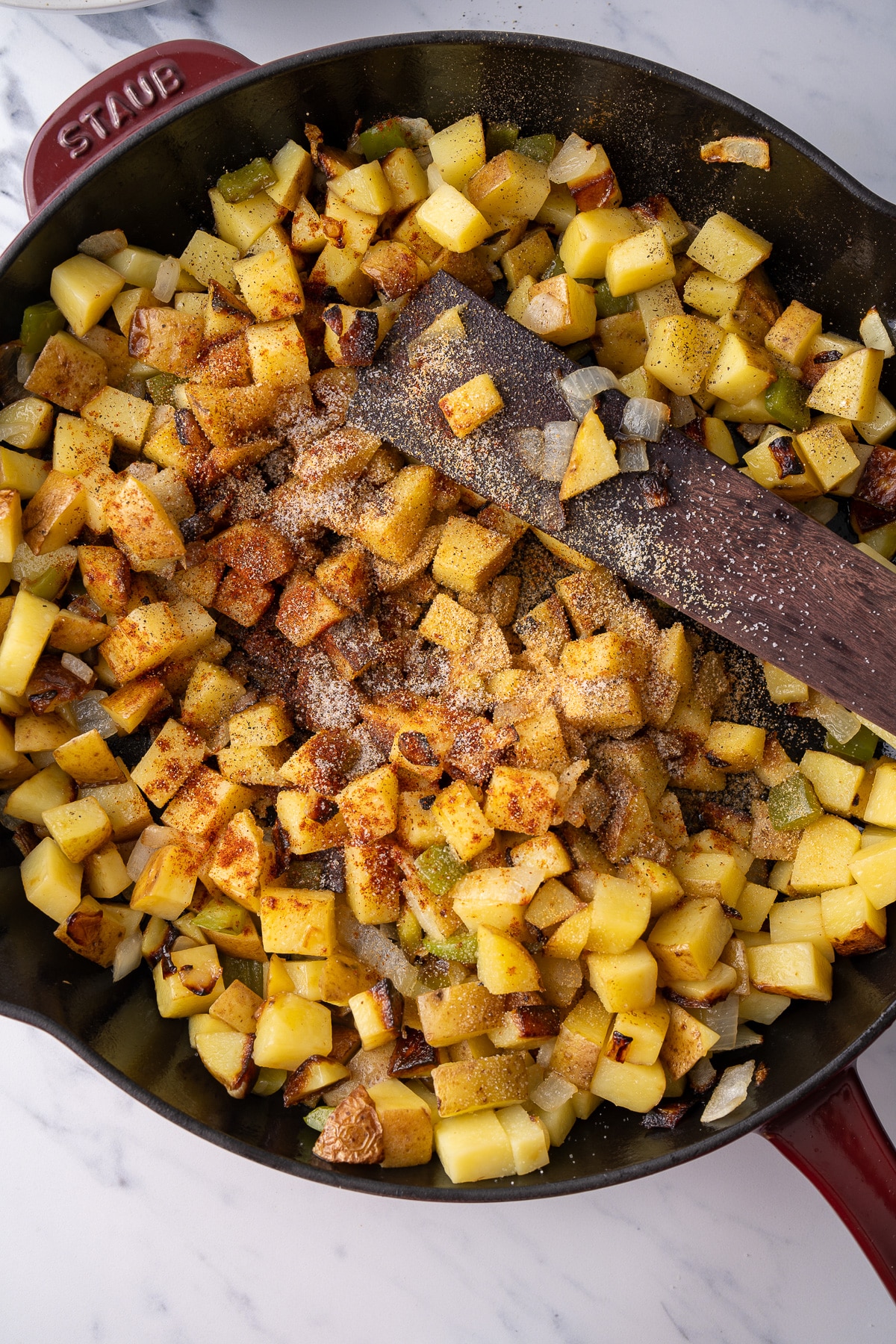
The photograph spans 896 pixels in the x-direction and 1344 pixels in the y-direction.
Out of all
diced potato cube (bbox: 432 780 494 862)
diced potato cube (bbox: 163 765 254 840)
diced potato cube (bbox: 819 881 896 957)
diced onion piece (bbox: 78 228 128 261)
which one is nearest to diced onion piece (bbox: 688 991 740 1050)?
diced potato cube (bbox: 819 881 896 957)

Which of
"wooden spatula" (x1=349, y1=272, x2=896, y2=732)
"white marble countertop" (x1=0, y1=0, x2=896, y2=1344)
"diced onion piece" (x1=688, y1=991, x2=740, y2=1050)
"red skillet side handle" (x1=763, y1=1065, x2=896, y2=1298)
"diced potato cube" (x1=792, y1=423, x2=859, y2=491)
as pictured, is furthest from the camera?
"white marble countertop" (x1=0, y1=0, x2=896, y2=1344)

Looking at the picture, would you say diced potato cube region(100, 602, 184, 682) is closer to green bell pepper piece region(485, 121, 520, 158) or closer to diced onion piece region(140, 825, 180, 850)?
diced onion piece region(140, 825, 180, 850)

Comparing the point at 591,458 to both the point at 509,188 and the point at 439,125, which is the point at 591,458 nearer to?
the point at 509,188

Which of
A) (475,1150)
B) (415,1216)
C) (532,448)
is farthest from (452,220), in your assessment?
(415,1216)

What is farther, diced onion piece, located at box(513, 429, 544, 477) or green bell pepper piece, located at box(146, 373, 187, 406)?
green bell pepper piece, located at box(146, 373, 187, 406)

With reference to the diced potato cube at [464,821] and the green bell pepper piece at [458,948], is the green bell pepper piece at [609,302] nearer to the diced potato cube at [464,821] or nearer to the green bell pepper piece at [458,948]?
the diced potato cube at [464,821]

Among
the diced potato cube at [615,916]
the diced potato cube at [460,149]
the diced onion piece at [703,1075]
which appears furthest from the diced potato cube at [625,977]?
the diced potato cube at [460,149]
